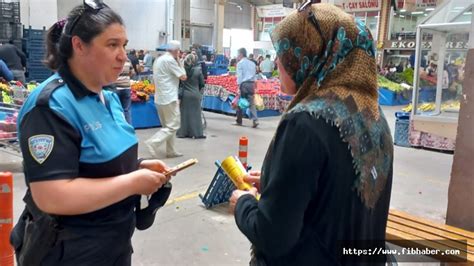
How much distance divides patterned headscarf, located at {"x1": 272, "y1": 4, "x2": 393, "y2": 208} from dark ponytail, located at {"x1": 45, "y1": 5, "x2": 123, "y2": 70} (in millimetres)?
567

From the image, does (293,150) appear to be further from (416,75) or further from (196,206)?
(416,75)

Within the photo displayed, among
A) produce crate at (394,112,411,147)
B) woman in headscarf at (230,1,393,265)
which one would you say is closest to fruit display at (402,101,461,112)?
produce crate at (394,112,411,147)

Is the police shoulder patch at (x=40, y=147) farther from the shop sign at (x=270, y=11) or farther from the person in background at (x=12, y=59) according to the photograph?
the shop sign at (x=270, y=11)

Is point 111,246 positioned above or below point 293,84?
below

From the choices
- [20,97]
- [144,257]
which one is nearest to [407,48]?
[20,97]

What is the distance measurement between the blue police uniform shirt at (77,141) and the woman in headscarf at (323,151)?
448 mm

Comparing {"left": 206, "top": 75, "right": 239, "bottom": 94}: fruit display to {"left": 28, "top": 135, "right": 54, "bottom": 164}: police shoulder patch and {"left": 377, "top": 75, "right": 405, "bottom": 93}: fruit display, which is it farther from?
{"left": 28, "top": 135, "right": 54, "bottom": 164}: police shoulder patch

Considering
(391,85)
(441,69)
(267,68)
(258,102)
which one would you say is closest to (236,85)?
(258,102)

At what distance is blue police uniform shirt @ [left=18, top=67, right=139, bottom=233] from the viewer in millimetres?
1205

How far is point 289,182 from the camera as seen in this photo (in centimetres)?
117

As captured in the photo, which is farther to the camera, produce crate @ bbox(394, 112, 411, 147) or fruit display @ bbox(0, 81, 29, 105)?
produce crate @ bbox(394, 112, 411, 147)

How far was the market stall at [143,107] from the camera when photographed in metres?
8.59

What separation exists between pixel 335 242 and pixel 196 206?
3316 mm

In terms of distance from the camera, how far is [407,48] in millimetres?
20828
